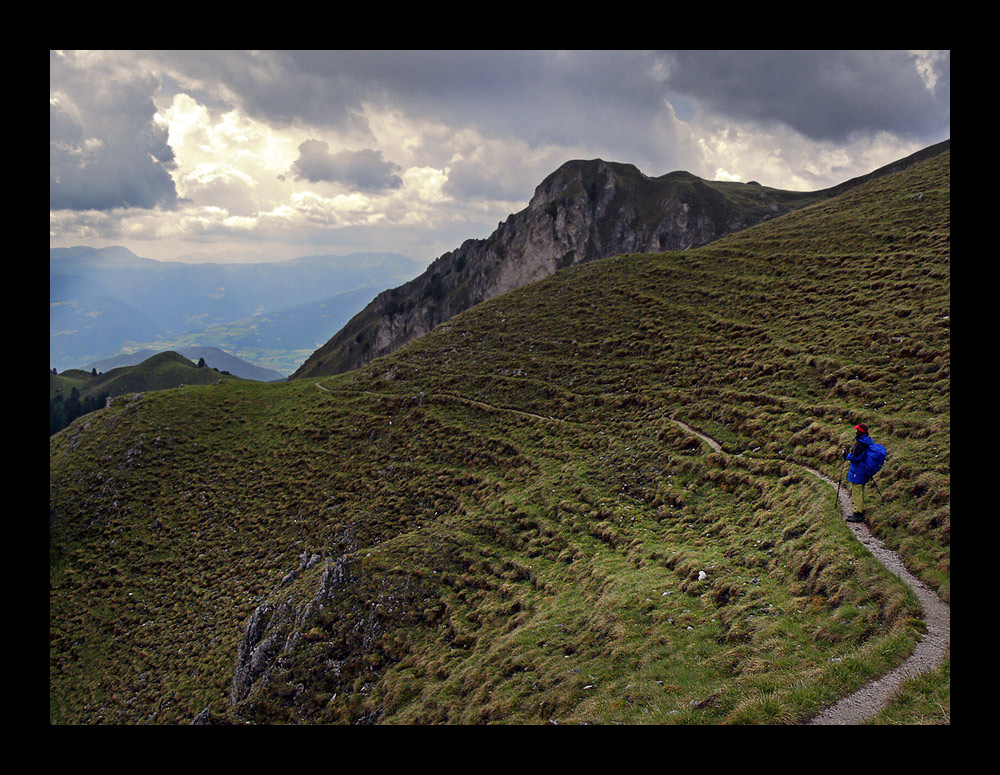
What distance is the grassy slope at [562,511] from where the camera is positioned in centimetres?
1255

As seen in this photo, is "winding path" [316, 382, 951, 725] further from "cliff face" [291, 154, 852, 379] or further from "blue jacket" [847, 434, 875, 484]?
"cliff face" [291, 154, 852, 379]

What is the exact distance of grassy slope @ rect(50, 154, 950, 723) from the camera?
12555 millimetres

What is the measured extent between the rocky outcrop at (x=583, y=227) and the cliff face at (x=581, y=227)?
0.34 metres

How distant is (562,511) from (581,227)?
153176 mm

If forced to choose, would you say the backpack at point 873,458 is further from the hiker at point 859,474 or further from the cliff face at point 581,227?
the cliff face at point 581,227

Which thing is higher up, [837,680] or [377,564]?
[837,680]

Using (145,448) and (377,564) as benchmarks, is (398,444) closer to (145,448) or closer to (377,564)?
(377,564)

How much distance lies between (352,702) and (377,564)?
6569mm

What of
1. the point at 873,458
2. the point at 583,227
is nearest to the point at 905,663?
the point at 873,458

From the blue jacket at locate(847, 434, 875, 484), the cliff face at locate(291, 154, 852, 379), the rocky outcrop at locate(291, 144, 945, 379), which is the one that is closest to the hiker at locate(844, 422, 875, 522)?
the blue jacket at locate(847, 434, 875, 484)

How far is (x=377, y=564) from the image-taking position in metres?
23.7

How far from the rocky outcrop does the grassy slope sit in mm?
88071

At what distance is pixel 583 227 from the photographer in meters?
162
